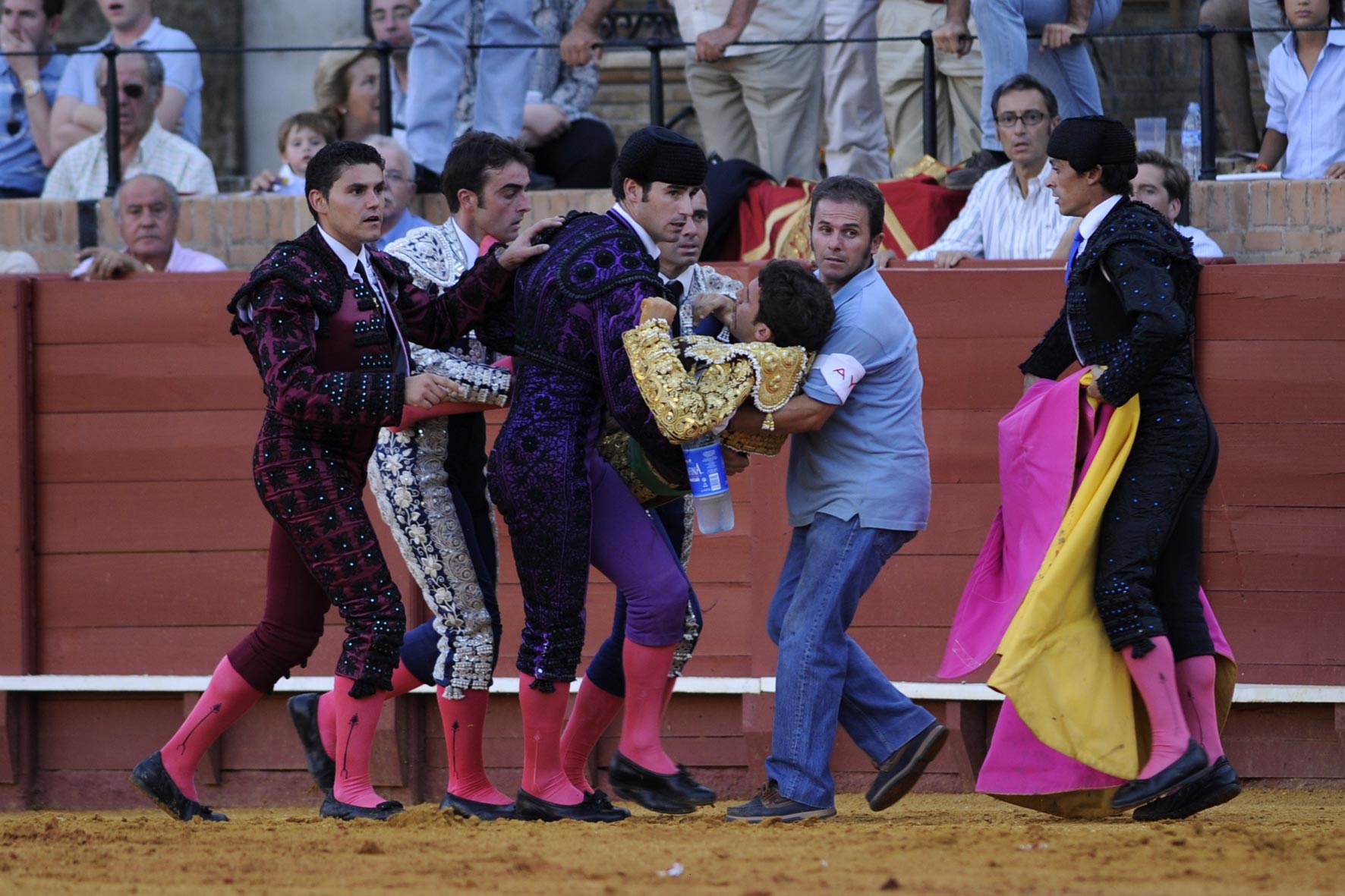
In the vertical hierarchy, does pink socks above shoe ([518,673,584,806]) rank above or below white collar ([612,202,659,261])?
below

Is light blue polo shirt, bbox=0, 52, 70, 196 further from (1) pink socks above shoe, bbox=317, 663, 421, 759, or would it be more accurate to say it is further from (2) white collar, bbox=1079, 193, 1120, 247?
(2) white collar, bbox=1079, 193, 1120, 247

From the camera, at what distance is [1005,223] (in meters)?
7.05

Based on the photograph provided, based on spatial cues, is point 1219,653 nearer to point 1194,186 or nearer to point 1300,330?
point 1300,330

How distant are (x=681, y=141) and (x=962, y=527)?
7.38 ft

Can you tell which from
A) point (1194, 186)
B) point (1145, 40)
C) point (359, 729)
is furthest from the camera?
point (1145, 40)

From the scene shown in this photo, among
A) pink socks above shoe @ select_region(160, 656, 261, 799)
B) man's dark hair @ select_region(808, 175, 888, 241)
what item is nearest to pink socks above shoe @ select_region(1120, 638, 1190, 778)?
man's dark hair @ select_region(808, 175, 888, 241)

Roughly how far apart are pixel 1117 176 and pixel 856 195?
2.24ft

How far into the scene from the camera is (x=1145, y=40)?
11688 millimetres

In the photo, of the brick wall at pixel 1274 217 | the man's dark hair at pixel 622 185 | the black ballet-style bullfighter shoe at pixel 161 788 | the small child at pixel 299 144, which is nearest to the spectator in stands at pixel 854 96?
the brick wall at pixel 1274 217

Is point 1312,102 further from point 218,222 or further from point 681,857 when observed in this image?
point 681,857

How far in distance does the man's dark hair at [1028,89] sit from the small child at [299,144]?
283cm

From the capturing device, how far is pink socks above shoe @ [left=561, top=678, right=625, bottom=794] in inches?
210

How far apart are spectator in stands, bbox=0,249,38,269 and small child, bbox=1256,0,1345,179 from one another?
16.2 feet

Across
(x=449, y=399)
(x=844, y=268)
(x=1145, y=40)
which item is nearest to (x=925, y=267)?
(x=844, y=268)
